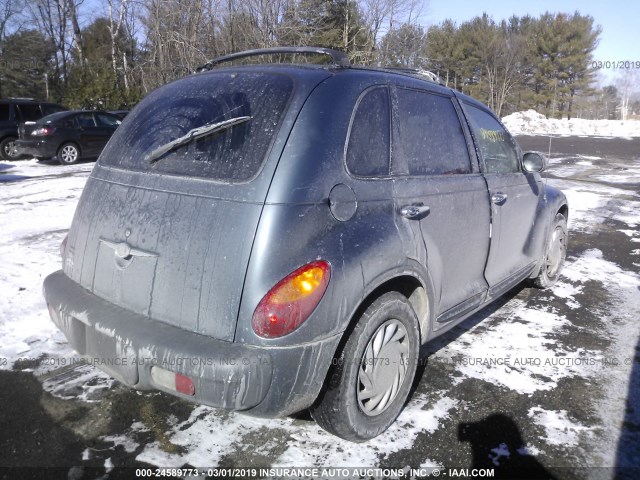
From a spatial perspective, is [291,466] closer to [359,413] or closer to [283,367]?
[359,413]

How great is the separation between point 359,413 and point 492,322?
211 cm

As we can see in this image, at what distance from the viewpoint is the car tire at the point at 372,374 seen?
7.88ft

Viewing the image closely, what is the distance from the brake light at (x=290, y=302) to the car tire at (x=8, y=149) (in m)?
15.7

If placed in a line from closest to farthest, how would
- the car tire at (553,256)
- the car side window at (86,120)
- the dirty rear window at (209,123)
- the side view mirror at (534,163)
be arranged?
the dirty rear window at (209,123), the side view mirror at (534,163), the car tire at (553,256), the car side window at (86,120)

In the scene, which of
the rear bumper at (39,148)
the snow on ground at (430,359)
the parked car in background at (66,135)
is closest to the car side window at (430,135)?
the snow on ground at (430,359)

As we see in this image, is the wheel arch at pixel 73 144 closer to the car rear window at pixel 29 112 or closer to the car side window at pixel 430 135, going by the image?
the car rear window at pixel 29 112

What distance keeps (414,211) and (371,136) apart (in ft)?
1.50

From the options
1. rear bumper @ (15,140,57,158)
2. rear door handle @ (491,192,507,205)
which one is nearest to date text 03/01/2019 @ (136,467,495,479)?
rear door handle @ (491,192,507,205)

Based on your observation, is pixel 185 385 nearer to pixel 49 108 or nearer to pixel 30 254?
pixel 30 254

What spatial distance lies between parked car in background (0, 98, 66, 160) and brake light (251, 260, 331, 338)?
50.8ft

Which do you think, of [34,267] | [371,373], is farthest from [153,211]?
[34,267]

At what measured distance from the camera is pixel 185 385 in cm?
217

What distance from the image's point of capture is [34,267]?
16.9 feet

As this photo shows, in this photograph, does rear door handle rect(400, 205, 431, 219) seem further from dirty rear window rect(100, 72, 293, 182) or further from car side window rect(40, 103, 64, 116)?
car side window rect(40, 103, 64, 116)
